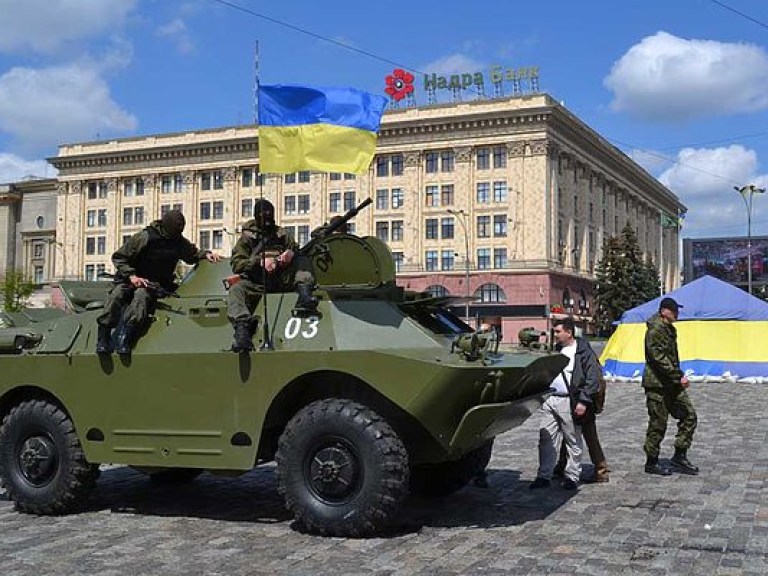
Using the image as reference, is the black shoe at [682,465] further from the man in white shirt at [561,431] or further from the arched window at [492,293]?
the arched window at [492,293]

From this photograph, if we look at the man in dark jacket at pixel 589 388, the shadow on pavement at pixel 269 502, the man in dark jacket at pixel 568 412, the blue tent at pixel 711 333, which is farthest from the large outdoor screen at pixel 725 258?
the shadow on pavement at pixel 269 502

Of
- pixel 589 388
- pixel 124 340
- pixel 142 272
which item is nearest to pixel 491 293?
pixel 589 388

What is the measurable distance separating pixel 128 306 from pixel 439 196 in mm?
64275

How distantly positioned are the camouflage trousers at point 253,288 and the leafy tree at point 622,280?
202ft

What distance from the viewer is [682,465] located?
9.89 meters

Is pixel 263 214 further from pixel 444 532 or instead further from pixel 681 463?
pixel 681 463

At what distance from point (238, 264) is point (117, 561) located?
2.57m

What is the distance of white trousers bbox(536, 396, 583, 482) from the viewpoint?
8876 mm

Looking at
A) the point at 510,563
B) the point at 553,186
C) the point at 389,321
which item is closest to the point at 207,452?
the point at 389,321

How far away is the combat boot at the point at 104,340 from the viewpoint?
7574mm

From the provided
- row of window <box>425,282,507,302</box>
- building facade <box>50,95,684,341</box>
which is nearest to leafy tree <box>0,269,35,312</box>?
building facade <box>50,95,684,341</box>

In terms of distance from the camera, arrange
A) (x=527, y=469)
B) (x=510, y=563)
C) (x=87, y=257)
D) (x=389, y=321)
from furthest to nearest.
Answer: (x=87, y=257) → (x=527, y=469) → (x=389, y=321) → (x=510, y=563)

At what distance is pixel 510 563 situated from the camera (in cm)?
600

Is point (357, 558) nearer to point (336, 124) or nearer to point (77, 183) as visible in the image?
point (336, 124)
